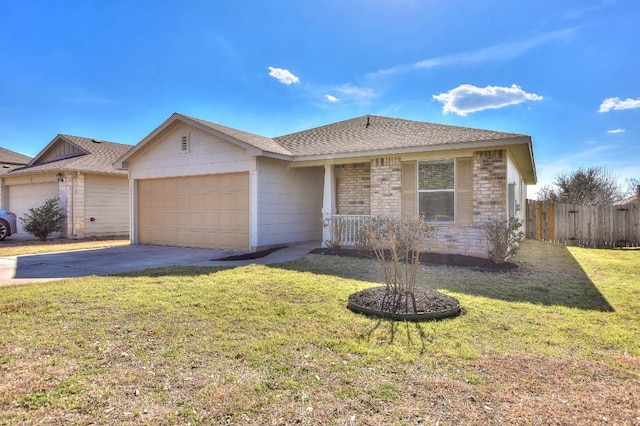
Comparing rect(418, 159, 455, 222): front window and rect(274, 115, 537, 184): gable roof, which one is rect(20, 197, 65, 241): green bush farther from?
rect(418, 159, 455, 222): front window

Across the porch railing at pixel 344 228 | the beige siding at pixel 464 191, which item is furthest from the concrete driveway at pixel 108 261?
the beige siding at pixel 464 191

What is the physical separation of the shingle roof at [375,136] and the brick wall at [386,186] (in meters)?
0.56

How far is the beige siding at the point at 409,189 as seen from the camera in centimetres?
1034

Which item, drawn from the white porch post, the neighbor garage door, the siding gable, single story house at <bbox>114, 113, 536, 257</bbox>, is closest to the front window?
single story house at <bbox>114, 113, 536, 257</bbox>

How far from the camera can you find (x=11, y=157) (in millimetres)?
24516

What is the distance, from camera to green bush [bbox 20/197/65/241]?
15125 mm

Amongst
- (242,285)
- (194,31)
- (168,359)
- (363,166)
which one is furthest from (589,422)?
(194,31)

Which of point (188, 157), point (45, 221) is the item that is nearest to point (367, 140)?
point (188, 157)

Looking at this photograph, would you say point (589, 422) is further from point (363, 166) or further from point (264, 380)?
point (363, 166)

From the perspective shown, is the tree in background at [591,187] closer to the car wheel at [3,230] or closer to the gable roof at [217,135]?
the gable roof at [217,135]

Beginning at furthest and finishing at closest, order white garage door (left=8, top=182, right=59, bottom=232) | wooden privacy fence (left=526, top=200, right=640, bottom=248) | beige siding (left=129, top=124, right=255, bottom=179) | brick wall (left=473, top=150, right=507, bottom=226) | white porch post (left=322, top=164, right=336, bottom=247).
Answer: white garage door (left=8, top=182, right=59, bottom=232)
wooden privacy fence (left=526, top=200, right=640, bottom=248)
beige siding (left=129, top=124, right=255, bottom=179)
white porch post (left=322, top=164, right=336, bottom=247)
brick wall (left=473, top=150, right=507, bottom=226)

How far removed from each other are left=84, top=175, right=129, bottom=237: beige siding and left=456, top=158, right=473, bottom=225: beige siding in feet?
50.4

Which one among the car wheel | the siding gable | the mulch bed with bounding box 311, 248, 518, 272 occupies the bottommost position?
the mulch bed with bounding box 311, 248, 518, 272

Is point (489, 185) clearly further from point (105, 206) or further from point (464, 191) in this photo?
point (105, 206)
